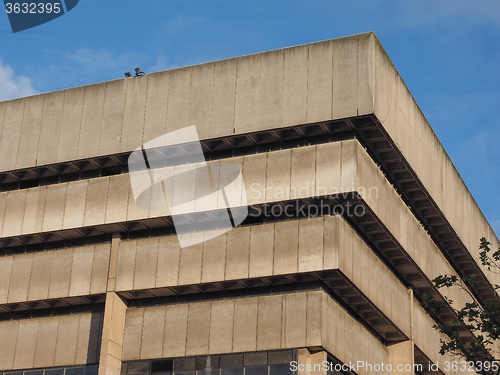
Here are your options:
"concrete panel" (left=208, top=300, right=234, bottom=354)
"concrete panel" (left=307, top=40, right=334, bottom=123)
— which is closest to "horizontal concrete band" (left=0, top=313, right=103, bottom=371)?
"concrete panel" (left=208, top=300, right=234, bottom=354)

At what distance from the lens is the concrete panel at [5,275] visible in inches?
2039

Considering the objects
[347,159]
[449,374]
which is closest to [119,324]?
[347,159]

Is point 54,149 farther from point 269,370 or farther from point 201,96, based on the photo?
point 269,370

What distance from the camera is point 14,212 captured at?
174 ft

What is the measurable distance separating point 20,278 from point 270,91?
687 inches

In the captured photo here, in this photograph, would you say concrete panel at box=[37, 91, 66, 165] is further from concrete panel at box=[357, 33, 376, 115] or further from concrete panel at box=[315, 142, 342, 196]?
concrete panel at box=[357, 33, 376, 115]

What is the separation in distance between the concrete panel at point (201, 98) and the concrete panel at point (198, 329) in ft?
30.0

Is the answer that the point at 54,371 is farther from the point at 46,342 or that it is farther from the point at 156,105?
the point at 156,105

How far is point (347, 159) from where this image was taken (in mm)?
46438

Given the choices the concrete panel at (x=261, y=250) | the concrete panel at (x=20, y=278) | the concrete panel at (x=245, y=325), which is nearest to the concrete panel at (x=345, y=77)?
the concrete panel at (x=261, y=250)

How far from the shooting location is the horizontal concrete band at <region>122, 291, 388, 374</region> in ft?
146

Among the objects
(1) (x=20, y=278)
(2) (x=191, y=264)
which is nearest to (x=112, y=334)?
(2) (x=191, y=264)

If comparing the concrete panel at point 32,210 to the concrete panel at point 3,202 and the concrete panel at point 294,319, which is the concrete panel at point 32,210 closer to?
the concrete panel at point 3,202

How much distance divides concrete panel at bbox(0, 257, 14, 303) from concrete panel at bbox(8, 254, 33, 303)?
215 mm
